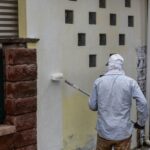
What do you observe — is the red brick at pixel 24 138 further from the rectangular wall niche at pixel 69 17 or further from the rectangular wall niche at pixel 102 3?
the rectangular wall niche at pixel 102 3

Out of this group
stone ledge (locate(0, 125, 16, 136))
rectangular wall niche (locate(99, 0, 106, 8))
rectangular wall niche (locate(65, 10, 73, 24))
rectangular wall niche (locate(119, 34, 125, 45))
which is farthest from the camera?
rectangular wall niche (locate(119, 34, 125, 45))

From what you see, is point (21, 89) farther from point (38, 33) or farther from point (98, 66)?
point (98, 66)

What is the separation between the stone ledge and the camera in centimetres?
509

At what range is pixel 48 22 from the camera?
5762 mm

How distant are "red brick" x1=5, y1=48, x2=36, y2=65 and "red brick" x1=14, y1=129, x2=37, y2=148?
774mm

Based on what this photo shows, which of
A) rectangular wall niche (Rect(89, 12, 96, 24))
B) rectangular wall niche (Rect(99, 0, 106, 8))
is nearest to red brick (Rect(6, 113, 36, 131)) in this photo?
rectangular wall niche (Rect(89, 12, 96, 24))

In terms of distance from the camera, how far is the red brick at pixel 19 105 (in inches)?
205

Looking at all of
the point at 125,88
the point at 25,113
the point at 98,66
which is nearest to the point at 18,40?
the point at 25,113

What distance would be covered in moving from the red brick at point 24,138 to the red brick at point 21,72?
0.60 metres

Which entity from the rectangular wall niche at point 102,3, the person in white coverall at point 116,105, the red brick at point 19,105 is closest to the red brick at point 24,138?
the red brick at point 19,105

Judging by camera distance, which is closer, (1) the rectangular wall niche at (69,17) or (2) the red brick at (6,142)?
(2) the red brick at (6,142)

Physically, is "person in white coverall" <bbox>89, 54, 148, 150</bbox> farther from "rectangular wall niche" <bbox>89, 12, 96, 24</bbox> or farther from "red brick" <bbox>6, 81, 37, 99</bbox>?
"rectangular wall niche" <bbox>89, 12, 96, 24</bbox>

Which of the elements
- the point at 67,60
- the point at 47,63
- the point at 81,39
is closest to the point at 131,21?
the point at 81,39

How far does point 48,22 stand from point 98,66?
1.20m
